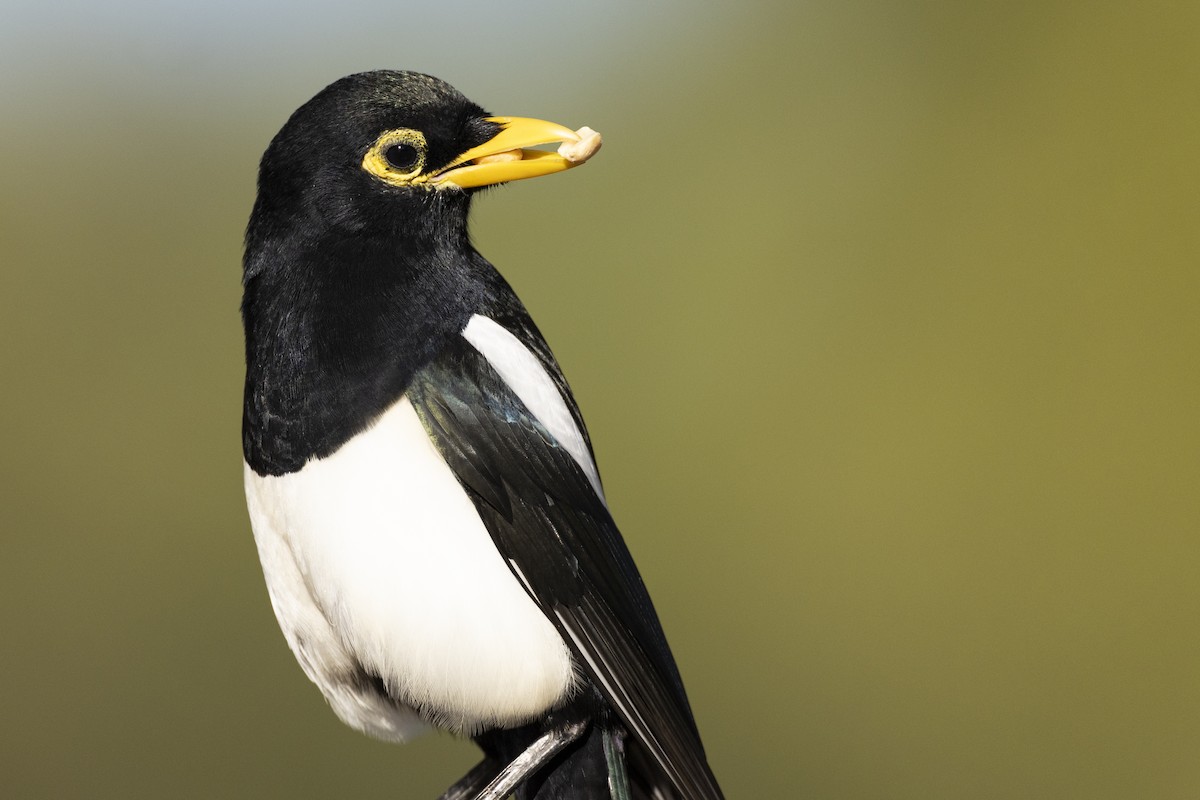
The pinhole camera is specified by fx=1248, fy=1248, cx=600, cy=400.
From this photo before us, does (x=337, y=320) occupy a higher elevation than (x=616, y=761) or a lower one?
higher

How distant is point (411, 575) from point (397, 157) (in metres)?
0.55

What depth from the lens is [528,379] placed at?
5.30 ft

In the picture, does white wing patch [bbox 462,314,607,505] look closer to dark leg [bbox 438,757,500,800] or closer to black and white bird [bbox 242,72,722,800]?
black and white bird [bbox 242,72,722,800]

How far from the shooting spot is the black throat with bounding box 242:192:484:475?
4.88ft

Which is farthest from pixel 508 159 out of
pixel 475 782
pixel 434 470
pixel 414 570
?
pixel 475 782

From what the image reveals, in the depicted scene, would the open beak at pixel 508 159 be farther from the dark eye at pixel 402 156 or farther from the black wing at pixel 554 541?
the black wing at pixel 554 541

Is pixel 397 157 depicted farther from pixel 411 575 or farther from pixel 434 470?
pixel 411 575

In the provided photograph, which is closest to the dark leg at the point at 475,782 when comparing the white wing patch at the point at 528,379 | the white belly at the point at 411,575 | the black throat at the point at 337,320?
the white belly at the point at 411,575

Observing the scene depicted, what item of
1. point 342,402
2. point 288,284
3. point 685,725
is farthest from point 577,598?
point 288,284

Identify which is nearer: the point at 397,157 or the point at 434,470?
the point at 434,470

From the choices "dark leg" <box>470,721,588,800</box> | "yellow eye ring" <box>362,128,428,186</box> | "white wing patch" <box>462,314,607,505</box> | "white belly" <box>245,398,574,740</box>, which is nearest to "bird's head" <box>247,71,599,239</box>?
"yellow eye ring" <box>362,128,428,186</box>

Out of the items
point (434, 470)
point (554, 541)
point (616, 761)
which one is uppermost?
point (434, 470)

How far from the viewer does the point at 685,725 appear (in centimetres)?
159

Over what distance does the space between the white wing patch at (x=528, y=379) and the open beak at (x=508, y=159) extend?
186mm
